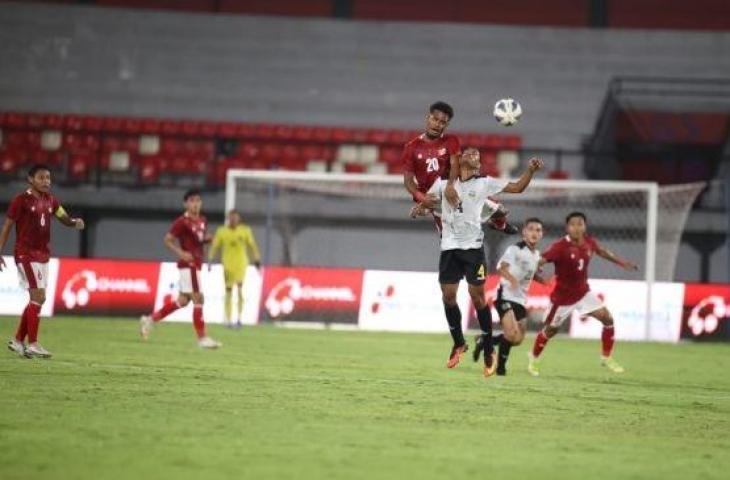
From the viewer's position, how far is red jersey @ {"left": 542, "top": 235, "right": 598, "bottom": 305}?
16.3 m

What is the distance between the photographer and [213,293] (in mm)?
25516

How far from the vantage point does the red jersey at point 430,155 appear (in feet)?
44.5

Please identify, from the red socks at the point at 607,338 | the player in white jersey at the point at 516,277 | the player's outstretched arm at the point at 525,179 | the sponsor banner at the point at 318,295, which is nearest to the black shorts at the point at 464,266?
the player's outstretched arm at the point at 525,179

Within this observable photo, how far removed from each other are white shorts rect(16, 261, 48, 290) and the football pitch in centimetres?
84

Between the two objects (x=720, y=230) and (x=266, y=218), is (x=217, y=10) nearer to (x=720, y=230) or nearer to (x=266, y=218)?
(x=266, y=218)

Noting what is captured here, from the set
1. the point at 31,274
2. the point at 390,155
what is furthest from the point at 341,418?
the point at 390,155

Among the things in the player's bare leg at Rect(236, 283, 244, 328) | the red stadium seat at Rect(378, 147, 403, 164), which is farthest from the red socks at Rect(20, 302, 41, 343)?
the red stadium seat at Rect(378, 147, 403, 164)

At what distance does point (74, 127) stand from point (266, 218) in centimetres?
592

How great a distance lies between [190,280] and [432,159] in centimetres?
525

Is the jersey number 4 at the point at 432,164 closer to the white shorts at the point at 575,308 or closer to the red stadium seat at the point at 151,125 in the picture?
the white shorts at the point at 575,308

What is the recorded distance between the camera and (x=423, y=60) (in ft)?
108

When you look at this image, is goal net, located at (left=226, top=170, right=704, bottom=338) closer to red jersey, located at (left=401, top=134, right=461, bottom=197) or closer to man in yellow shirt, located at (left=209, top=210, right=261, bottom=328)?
man in yellow shirt, located at (left=209, top=210, right=261, bottom=328)

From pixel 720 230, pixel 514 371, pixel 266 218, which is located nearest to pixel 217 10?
pixel 266 218

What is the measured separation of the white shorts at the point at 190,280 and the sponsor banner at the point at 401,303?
800cm
